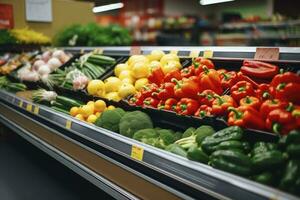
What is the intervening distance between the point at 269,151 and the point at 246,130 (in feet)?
0.73

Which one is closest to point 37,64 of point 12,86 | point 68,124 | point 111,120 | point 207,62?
point 12,86

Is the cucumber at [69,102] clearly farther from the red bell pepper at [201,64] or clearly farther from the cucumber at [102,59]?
the red bell pepper at [201,64]

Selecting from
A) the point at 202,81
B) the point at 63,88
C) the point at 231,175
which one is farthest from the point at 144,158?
the point at 63,88

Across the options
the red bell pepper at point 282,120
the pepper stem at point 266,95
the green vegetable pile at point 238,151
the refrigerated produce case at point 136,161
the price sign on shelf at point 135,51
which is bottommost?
the refrigerated produce case at point 136,161

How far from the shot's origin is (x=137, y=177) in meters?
1.67

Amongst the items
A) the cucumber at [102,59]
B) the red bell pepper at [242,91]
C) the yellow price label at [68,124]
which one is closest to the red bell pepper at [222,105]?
the red bell pepper at [242,91]

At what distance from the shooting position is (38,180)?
2881mm

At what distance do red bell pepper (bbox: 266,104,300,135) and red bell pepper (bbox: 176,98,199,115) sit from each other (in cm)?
53

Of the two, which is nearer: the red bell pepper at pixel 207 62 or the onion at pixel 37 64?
the red bell pepper at pixel 207 62

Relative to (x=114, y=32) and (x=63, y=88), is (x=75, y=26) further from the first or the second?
(x=63, y=88)

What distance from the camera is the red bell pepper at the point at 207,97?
6.12 ft

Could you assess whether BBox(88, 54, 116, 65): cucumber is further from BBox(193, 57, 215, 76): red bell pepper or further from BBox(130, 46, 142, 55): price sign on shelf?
BBox(193, 57, 215, 76): red bell pepper

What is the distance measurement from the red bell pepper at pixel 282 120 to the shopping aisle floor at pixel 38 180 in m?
1.54

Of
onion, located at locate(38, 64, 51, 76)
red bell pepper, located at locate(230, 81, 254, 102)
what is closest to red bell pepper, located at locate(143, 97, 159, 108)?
red bell pepper, located at locate(230, 81, 254, 102)
